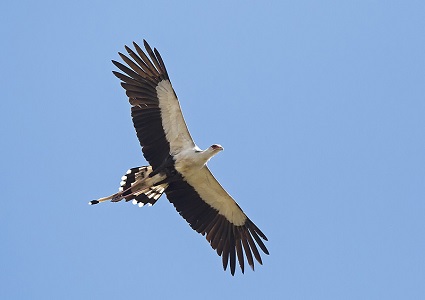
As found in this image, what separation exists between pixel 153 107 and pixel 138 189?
73.8 inches

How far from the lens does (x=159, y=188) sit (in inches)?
759

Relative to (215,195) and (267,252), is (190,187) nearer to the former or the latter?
(215,195)

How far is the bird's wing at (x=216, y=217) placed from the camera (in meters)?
19.3

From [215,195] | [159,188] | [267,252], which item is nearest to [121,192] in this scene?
[159,188]

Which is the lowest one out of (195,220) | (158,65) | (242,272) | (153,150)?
(242,272)

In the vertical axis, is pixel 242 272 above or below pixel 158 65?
below

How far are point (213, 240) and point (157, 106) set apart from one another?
343cm

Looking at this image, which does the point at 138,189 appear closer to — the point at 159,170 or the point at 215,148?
the point at 159,170

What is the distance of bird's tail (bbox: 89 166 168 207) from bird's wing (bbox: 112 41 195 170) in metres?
0.39

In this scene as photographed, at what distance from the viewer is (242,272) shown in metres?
19.5

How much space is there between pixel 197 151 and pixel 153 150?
100cm

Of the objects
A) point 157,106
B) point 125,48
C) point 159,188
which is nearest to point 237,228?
point 159,188

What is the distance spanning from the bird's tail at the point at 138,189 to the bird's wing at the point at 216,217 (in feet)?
1.03

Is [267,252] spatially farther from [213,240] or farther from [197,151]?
[197,151]
